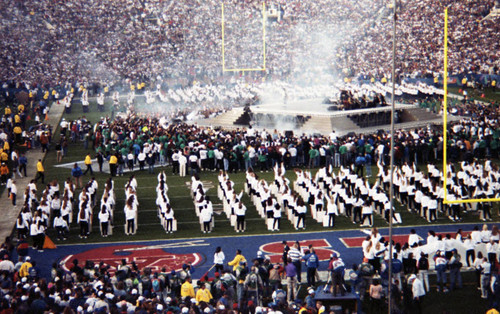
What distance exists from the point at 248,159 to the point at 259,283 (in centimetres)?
1207

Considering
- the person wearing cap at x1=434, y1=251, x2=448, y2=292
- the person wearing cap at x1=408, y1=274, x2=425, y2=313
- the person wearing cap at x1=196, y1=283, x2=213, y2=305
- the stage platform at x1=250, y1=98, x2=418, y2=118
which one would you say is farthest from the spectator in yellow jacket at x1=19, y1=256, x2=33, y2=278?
the stage platform at x1=250, y1=98, x2=418, y2=118

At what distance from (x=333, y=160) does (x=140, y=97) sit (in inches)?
756

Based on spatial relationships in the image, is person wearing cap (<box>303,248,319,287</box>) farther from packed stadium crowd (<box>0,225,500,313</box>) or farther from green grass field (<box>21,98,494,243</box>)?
green grass field (<box>21,98,494,243</box>)

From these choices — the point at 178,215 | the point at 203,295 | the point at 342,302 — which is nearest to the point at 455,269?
the point at 342,302

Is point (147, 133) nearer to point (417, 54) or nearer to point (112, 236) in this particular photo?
point (112, 236)

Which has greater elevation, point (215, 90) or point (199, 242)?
point (215, 90)

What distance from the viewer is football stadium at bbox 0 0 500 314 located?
46.2 ft

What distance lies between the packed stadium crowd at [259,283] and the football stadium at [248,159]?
42 mm

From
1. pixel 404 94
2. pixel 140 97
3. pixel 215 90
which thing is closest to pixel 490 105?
pixel 404 94

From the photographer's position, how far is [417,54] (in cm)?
4472

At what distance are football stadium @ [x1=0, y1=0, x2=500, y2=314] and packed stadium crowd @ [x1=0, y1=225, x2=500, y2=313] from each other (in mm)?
42

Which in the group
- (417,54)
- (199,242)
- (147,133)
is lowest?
(199,242)

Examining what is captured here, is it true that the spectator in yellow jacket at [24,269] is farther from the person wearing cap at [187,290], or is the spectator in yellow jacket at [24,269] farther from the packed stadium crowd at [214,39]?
the packed stadium crowd at [214,39]

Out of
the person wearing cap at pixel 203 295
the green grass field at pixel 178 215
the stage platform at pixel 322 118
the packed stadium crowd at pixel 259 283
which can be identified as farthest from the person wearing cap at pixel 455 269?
the stage platform at pixel 322 118
